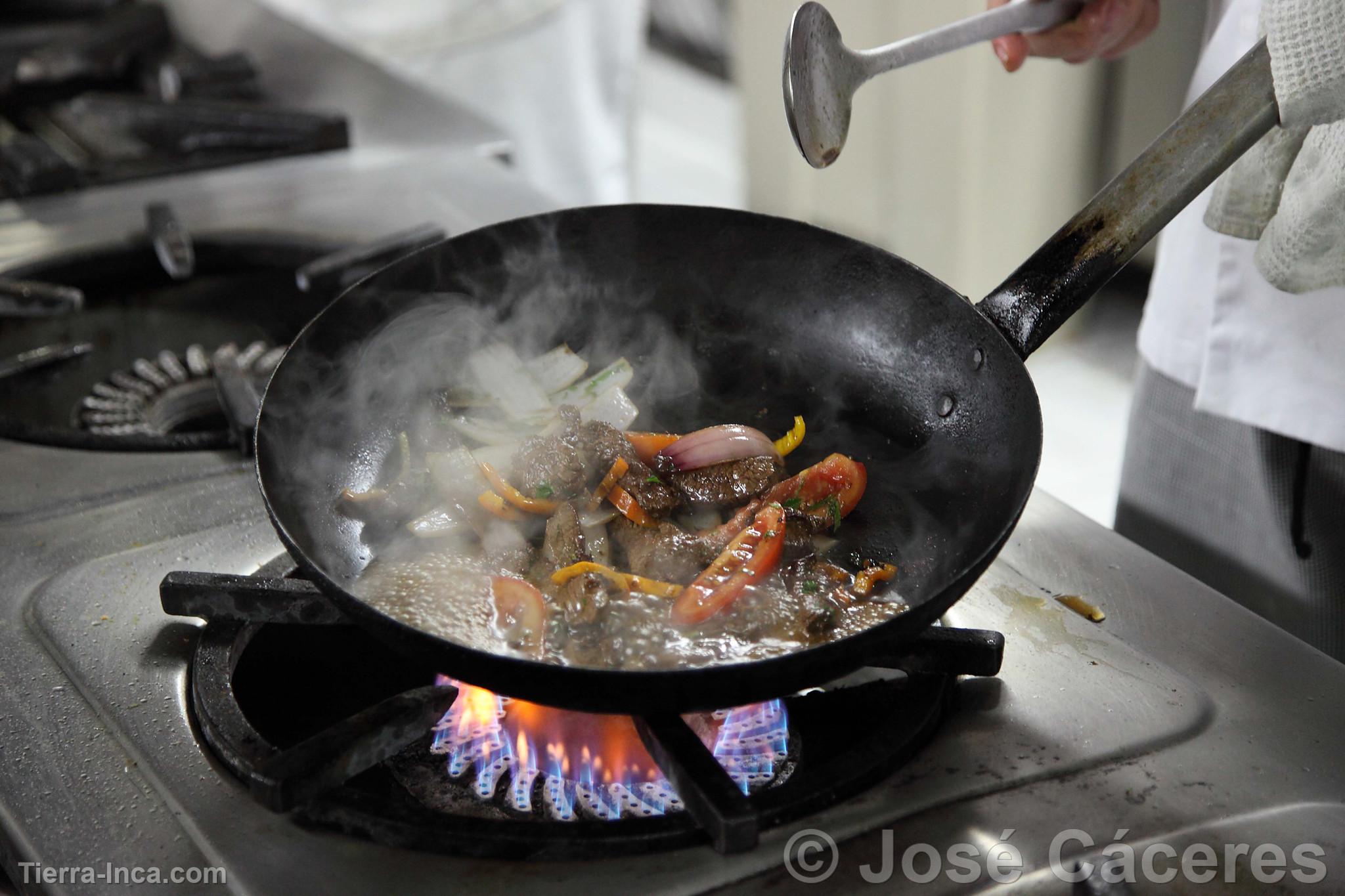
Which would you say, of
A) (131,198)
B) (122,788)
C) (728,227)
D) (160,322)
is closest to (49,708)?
(122,788)

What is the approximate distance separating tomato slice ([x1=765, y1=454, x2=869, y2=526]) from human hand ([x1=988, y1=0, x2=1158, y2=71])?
1.72 ft

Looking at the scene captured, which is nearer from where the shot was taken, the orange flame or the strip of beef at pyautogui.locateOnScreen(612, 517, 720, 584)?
the orange flame

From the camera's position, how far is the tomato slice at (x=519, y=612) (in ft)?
3.02

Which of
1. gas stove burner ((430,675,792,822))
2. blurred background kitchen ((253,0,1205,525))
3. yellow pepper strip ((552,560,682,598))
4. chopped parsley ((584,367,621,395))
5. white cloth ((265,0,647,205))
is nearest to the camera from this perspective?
gas stove burner ((430,675,792,822))

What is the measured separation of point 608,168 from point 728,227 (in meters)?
2.15

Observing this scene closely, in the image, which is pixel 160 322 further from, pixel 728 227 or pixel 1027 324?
pixel 1027 324

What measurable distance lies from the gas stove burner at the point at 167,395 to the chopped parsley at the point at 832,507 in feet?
2.37

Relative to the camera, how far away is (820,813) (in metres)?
0.80

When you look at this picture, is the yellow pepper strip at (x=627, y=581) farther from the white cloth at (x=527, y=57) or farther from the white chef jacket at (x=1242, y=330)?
the white cloth at (x=527, y=57)

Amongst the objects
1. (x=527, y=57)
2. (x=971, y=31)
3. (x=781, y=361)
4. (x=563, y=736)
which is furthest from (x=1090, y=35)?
(x=527, y=57)

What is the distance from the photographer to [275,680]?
1007mm

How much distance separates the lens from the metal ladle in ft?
3.38
